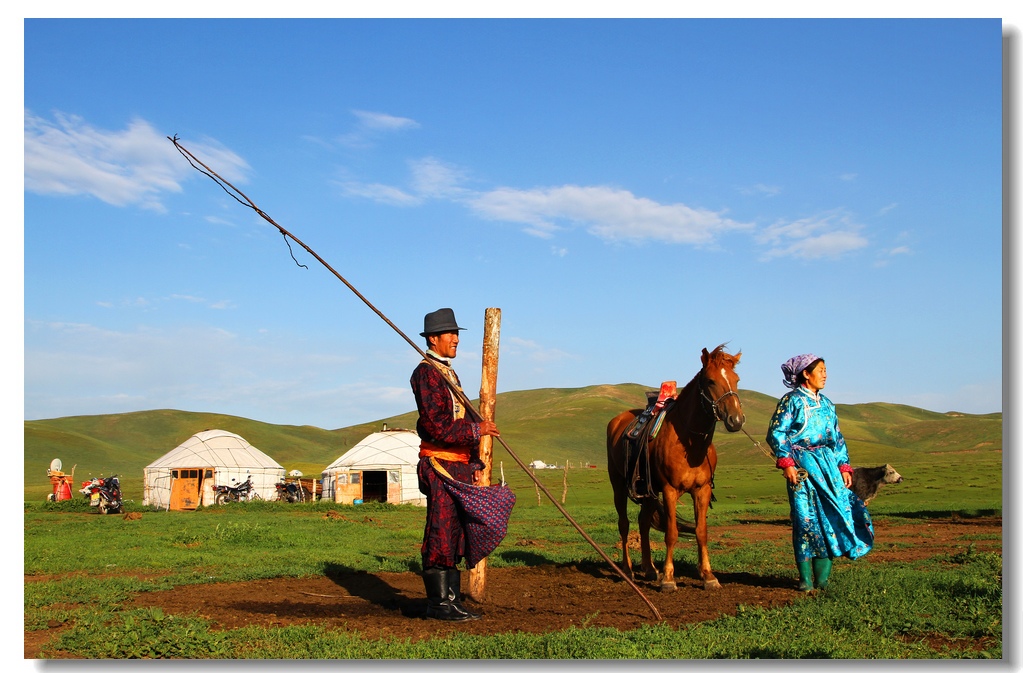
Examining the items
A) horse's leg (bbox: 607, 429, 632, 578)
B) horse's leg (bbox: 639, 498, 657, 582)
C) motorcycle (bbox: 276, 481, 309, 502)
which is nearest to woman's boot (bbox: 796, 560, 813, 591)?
horse's leg (bbox: 639, 498, 657, 582)

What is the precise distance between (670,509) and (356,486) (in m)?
27.3

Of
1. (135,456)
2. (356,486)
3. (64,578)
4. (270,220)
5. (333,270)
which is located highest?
(270,220)

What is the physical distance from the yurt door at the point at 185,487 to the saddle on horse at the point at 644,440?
28.1 meters

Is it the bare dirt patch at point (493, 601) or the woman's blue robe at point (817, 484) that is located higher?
the woman's blue robe at point (817, 484)

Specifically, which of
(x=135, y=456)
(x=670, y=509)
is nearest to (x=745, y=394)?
(x=135, y=456)

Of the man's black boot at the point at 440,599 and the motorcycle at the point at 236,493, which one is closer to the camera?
the man's black boot at the point at 440,599

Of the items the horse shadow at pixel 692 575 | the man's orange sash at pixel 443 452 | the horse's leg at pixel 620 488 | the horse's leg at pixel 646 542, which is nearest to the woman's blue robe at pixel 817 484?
the horse shadow at pixel 692 575

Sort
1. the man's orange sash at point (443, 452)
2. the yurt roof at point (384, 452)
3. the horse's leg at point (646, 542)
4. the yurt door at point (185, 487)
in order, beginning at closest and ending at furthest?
1. the man's orange sash at point (443, 452)
2. the horse's leg at point (646, 542)
3. the yurt door at point (185, 487)
4. the yurt roof at point (384, 452)

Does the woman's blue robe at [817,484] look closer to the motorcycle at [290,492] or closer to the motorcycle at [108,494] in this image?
the motorcycle at [108,494]

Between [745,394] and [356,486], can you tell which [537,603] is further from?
[745,394]

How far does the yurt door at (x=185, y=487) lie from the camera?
3306cm

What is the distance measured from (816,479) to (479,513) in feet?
9.97

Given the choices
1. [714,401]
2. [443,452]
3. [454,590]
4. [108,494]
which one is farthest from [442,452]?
[108,494]

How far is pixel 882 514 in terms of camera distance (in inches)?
731
